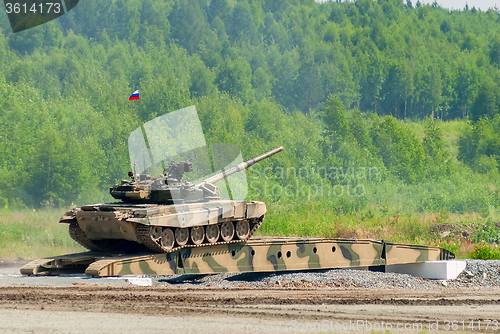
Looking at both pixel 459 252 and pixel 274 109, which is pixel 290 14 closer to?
pixel 274 109

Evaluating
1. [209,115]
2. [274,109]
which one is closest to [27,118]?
[209,115]

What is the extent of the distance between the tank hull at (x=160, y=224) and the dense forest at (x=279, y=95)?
18.3 meters

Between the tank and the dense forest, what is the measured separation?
724 inches

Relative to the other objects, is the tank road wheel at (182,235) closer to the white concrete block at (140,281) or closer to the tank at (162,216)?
the tank at (162,216)

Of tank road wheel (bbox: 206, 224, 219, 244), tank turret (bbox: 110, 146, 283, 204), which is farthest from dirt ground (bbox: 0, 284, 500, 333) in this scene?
tank turret (bbox: 110, 146, 283, 204)

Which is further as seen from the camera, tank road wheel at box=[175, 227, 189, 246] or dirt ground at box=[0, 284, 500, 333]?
tank road wheel at box=[175, 227, 189, 246]

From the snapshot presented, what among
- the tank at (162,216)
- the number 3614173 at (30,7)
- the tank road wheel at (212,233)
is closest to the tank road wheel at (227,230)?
the tank at (162,216)

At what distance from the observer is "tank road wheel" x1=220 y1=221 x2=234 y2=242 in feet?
53.6

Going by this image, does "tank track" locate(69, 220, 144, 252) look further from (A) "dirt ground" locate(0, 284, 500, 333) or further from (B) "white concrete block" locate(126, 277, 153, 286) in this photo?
(A) "dirt ground" locate(0, 284, 500, 333)

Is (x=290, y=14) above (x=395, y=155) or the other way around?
above

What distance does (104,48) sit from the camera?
83.9 meters

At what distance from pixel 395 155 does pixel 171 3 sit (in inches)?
2478

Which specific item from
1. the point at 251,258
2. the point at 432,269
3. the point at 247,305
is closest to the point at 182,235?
the point at 251,258

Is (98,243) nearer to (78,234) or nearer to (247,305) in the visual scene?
(78,234)
